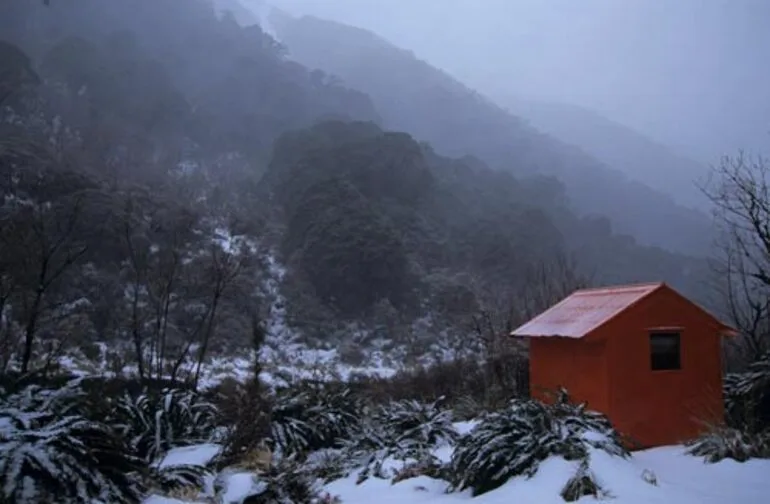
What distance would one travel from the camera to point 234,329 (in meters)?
23.0

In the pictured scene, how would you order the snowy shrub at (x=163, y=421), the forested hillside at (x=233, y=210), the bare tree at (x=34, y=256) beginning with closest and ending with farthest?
the snowy shrub at (x=163, y=421) → the bare tree at (x=34, y=256) → the forested hillside at (x=233, y=210)

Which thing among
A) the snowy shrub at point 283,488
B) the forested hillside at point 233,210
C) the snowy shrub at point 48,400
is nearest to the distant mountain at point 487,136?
the forested hillside at point 233,210

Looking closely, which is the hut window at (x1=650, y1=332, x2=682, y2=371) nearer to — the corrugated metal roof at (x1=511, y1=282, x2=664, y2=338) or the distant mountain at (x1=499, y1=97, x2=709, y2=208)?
the corrugated metal roof at (x1=511, y1=282, x2=664, y2=338)

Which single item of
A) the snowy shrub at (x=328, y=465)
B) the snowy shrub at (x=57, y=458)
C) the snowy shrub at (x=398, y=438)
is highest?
the snowy shrub at (x=57, y=458)

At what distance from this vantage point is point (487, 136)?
64250 millimetres

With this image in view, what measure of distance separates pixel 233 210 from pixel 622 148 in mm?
72012

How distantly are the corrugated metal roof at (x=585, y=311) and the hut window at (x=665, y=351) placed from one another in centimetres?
66

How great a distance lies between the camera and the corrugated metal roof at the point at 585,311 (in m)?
9.09

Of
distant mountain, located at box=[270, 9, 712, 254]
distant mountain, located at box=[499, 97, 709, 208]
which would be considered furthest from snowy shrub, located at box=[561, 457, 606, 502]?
distant mountain, located at box=[499, 97, 709, 208]

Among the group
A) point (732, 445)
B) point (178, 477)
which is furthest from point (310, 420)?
point (732, 445)

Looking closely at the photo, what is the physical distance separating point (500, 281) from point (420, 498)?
89.1 feet

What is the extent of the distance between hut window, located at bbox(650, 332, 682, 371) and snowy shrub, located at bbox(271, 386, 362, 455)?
4776 mm

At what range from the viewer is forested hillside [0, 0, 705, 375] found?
20.9m

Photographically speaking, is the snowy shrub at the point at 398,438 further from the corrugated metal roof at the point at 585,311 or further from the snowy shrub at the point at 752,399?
the snowy shrub at the point at 752,399
